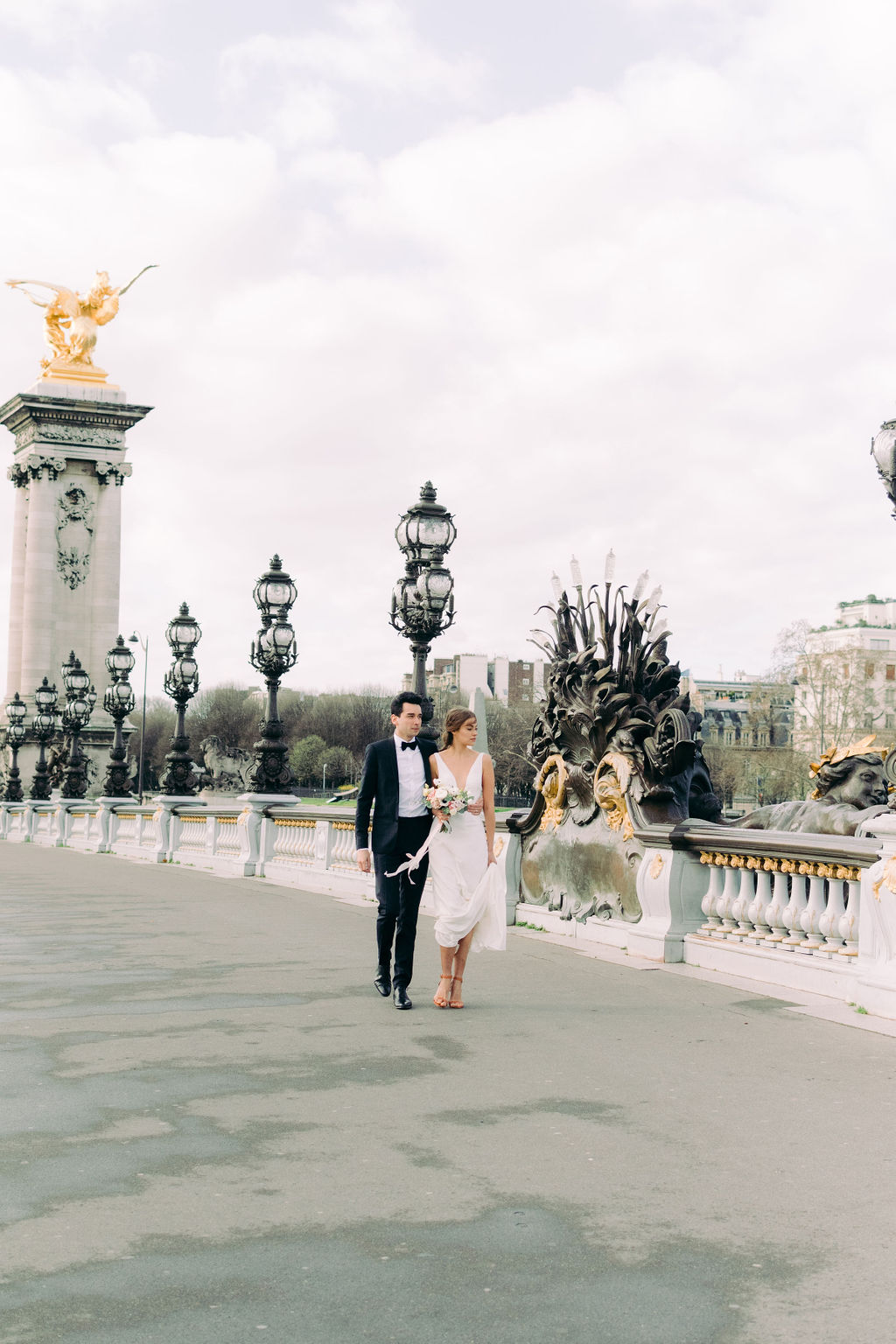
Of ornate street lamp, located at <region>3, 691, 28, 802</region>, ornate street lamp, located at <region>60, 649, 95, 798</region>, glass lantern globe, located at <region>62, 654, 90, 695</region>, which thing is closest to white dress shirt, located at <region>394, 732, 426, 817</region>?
ornate street lamp, located at <region>60, 649, 95, 798</region>

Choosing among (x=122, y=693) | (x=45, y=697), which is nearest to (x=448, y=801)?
(x=122, y=693)

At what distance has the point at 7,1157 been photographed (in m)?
6.14

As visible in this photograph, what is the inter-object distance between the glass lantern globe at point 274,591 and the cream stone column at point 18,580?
2367 inches

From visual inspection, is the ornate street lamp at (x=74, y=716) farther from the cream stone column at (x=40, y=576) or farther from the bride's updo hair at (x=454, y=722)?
the bride's updo hair at (x=454, y=722)

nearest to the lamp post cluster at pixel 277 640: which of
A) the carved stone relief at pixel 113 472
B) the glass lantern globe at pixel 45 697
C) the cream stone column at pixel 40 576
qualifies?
the glass lantern globe at pixel 45 697

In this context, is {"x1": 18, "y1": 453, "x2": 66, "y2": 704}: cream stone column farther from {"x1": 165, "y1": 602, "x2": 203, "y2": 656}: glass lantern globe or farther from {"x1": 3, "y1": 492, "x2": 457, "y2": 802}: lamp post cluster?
{"x1": 165, "y1": 602, "x2": 203, "y2": 656}: glass lantern globe

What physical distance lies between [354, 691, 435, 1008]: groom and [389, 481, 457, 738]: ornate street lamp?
24.9ft

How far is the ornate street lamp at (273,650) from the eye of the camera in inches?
1008

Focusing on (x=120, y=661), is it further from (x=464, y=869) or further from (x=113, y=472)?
(x=113, y=472)

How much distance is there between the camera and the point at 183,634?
3341cm

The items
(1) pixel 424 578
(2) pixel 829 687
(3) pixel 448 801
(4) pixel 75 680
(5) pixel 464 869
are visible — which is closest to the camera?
(3) pixel 448 801

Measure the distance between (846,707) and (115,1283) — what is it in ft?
258

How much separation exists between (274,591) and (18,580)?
62505 mm

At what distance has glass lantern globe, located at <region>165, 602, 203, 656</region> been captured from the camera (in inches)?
1316
